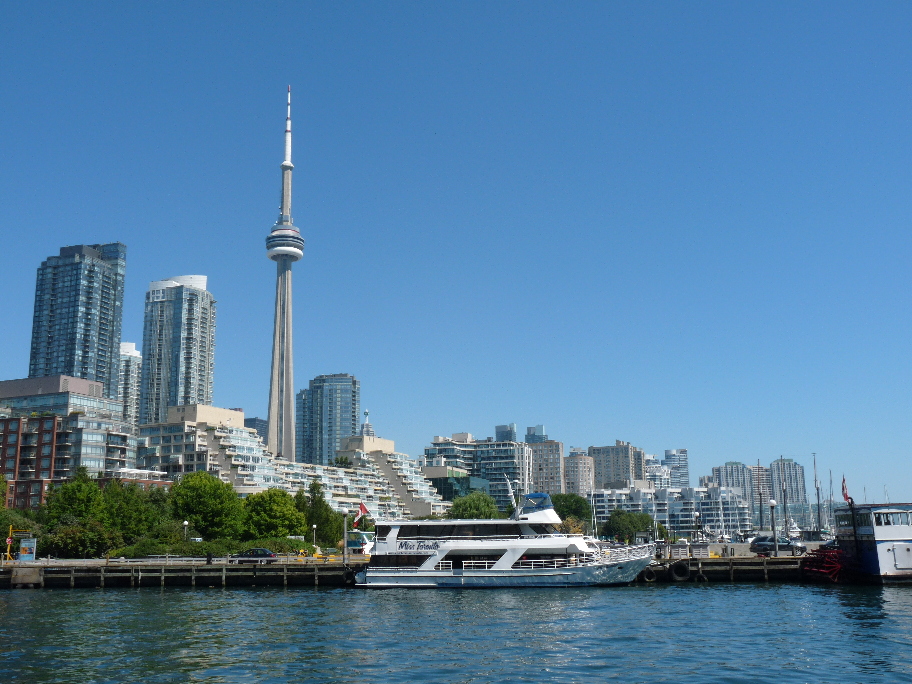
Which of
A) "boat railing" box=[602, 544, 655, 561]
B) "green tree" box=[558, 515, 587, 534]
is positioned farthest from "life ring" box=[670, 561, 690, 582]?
"green tree" box=[558, 515, 587, 534]

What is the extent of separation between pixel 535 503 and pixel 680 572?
1198 cm

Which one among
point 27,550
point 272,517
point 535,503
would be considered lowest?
point 27,550

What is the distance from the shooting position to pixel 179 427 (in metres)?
155

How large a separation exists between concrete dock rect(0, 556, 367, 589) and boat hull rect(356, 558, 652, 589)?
12.9ft

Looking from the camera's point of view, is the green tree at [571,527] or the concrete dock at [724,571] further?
the green tree at [571,527]

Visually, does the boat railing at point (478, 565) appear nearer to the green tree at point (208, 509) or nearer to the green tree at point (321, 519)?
the green tree at point (208, 509)

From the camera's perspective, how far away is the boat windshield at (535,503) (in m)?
63.2

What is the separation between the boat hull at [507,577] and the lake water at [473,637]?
2.03 metres

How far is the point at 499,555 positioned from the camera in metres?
60.6

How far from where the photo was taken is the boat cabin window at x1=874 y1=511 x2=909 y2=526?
5669 cm

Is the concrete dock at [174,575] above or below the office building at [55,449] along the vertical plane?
below

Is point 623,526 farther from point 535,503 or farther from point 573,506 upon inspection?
Answer: point 535,503

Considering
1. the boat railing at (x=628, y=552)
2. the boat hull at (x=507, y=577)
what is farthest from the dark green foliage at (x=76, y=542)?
the boat railing at (x=628, y=552)

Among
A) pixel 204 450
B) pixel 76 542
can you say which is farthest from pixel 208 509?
pixel 204 450
